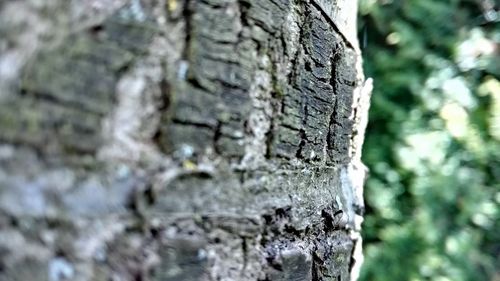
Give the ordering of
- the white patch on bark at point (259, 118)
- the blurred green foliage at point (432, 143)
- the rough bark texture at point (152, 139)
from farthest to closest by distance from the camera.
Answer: the blurred green foliage at point (432, 143)
the white patch on bark at point (259, 118)
the rough bark texture at point (152, 139)

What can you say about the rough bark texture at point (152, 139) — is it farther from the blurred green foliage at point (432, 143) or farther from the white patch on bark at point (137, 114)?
the blurred green foliage at point (432, 143)

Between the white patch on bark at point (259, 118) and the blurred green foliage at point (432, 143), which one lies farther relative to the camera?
the blurred green foliage at point (432, 143)

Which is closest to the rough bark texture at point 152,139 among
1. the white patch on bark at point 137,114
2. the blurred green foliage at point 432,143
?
the white patch on bark at point 137,114

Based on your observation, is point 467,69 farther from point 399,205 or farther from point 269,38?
point 269,38

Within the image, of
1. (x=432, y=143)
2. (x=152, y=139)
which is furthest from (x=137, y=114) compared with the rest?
(x=432, y=143)

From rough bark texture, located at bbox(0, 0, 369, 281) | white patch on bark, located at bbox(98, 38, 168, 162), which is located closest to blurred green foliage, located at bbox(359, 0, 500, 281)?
rough bark texture, located at bbox(0, 0, 369, 281)

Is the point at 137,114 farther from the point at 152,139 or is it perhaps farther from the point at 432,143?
the point at 432,143

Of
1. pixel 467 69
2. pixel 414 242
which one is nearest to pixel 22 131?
pixel 414 242
